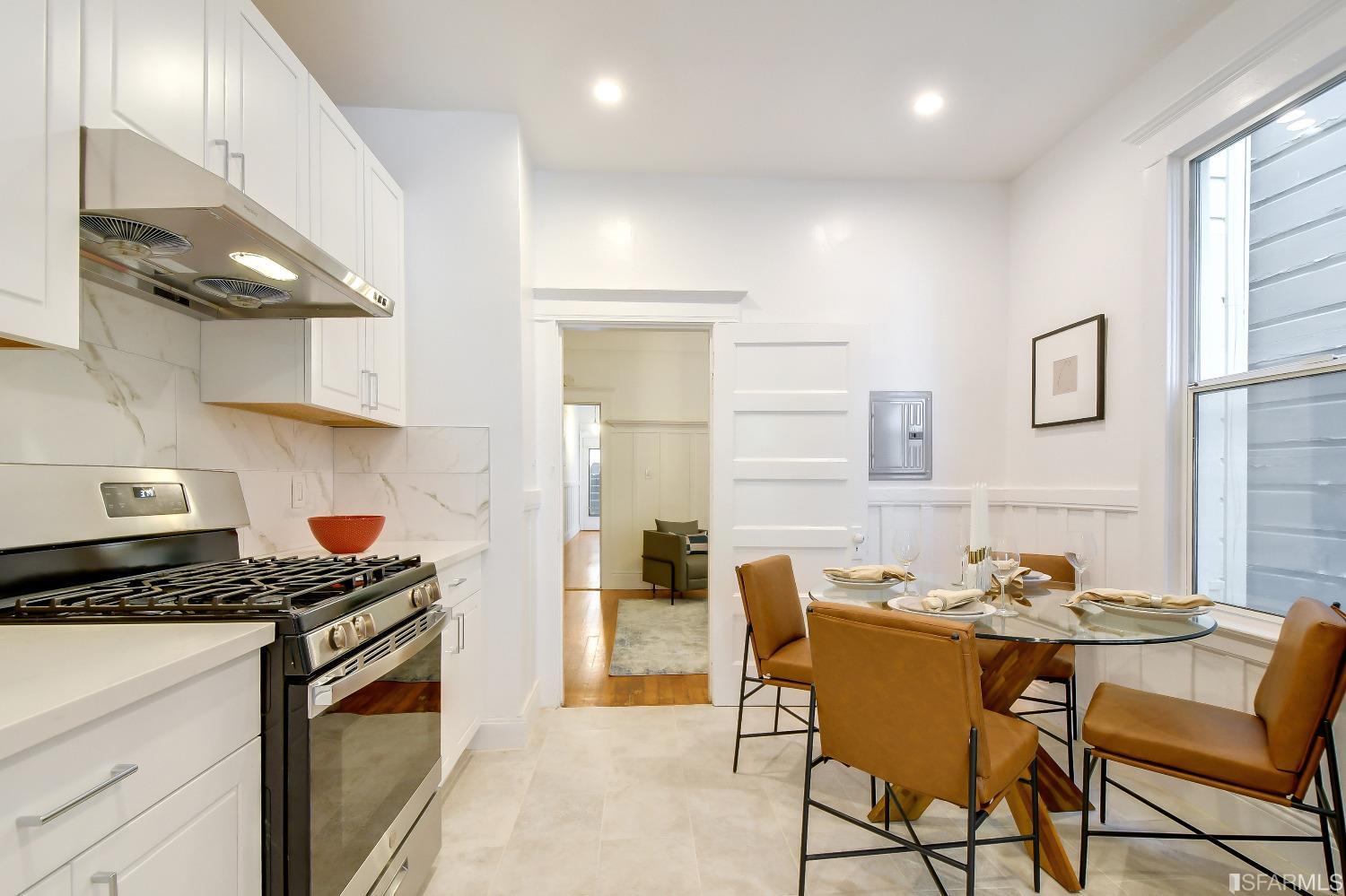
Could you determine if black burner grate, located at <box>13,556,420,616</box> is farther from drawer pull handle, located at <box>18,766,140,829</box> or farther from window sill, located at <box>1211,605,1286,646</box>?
A: window sill, located at <box>1211,605,1286,646</box>

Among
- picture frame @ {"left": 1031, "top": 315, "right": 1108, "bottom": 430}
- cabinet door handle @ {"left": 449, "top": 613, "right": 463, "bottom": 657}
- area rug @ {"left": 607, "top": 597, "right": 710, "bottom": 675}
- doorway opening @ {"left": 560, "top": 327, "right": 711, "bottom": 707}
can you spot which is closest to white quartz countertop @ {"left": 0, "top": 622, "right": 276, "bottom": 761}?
cabinet door handle @ {"left": 449, "top": 613, "right": 463, "bottom": 657}

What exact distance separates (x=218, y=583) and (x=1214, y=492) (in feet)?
10.4

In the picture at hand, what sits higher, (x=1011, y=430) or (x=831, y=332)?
(x=831, y=332)

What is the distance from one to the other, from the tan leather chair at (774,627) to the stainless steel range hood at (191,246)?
1705mm

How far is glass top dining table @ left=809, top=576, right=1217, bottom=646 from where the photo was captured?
1.66m

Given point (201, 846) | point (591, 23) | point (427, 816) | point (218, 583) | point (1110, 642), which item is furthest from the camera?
point (591, 23)

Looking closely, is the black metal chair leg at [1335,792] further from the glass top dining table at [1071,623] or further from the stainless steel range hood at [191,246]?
the stainless steel range hood at [191,246]

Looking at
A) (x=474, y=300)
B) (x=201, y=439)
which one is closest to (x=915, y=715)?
(x=201, y=439)

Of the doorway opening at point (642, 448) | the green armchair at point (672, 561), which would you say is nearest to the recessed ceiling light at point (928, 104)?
the doorway opening at point (642, 448)

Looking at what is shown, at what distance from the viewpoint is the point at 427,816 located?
1812 mm

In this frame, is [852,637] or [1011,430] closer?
[852,637]

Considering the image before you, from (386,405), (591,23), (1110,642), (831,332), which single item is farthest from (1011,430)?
(386,405)

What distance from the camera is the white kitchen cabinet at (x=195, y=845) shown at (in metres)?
0.83

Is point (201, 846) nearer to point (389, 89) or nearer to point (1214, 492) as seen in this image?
point (389, 89)
